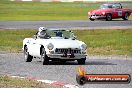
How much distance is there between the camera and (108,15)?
51.8m

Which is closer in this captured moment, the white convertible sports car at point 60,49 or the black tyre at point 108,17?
the white convertible sports car at point 60,49

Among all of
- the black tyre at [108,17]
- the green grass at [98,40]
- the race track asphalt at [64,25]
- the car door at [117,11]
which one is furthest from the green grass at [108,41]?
the car door at [117,11]

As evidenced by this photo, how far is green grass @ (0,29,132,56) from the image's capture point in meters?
27.8

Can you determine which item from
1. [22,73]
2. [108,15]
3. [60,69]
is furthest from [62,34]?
[108,15]

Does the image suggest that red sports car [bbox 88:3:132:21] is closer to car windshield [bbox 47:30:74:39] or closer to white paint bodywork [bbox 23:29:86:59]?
car windshield [bbox 47:30:74:39]

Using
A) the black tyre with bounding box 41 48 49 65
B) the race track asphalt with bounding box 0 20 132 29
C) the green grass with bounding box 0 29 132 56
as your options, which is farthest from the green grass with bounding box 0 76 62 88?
the race track asphalt with bounding box 0 20 132 29

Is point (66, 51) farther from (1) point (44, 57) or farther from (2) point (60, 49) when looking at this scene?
(1) point (44, 57)

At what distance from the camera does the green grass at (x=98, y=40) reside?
27.8 metres

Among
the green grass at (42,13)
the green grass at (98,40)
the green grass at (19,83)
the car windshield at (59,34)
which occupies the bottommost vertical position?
the green grass at (42,13)

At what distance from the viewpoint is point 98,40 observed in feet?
107

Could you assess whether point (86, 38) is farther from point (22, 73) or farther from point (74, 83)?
point (74, 83)

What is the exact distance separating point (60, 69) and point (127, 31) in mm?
19074

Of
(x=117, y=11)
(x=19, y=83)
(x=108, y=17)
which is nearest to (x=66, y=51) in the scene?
(x=19, y=83)

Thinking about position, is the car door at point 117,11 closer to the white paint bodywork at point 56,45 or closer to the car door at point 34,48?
the car door at point 34,48
